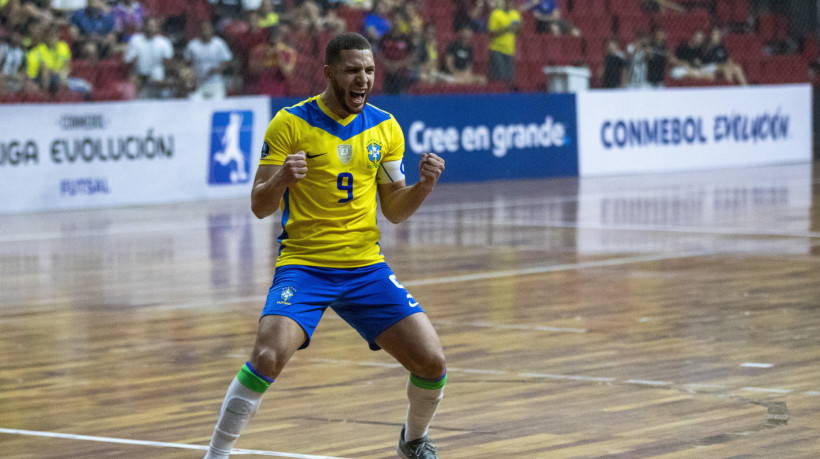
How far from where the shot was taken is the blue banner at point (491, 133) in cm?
2338

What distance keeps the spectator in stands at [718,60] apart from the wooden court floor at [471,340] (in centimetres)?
1085

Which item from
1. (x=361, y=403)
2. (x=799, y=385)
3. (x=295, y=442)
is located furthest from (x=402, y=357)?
(x=799, y=385)

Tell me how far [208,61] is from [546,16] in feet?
25.4

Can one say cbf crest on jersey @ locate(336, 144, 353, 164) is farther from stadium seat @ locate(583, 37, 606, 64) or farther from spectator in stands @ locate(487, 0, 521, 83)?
stadium seat @ locate(583, 37, 606, 64)

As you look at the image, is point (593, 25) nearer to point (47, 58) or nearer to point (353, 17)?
point (353, 17)

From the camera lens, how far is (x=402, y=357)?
18.6 feet

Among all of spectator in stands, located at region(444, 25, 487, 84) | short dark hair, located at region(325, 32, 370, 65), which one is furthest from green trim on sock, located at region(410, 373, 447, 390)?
spectator in stands, located at region(444, 25, 487, 84)

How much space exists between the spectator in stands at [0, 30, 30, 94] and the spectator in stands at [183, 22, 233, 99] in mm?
2748

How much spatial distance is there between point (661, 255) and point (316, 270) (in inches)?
347

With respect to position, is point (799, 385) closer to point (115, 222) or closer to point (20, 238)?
point (20, 238)

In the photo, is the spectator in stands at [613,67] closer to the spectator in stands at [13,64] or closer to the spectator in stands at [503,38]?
the spectator in stands at [503,38]

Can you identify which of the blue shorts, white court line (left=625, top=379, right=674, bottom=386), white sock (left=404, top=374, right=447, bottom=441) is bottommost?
white court line (left=625, top=379, right=674, bottom=386)

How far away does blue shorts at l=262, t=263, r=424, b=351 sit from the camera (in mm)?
5555

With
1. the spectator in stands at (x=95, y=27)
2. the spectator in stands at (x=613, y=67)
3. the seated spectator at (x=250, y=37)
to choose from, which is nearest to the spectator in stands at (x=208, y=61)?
the seated spectator at (x=250, y=37)
